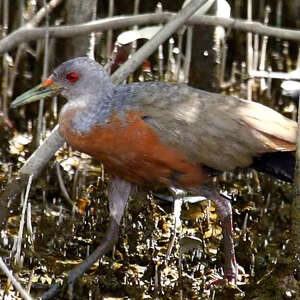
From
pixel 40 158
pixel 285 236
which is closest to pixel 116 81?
pixel 40 158

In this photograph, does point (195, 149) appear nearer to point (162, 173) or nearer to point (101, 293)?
point (162, 173)

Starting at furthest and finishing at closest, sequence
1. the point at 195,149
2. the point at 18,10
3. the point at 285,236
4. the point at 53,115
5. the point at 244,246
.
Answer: the point at 18,10
the point at 53,115
the point at 285,236
the point at 244,246
the point at 195,149

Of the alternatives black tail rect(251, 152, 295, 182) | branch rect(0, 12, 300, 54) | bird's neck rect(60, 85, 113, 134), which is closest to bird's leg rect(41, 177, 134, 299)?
bird's neck rect(60, 85, 113, 134)

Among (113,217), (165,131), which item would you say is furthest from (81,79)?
(113,217)

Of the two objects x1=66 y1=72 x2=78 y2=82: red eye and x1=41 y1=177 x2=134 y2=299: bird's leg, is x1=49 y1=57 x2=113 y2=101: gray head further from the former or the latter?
x1=41 y1=177 x2=134 y2=299: bird's leg

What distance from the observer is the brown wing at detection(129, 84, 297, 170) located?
4.66 m

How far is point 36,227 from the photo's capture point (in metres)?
5.56

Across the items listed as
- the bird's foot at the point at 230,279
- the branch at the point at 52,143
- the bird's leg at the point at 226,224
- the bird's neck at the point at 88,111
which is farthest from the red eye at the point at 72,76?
the bird's foot at the point at 230,279

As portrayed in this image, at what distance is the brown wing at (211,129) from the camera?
4.66 metres

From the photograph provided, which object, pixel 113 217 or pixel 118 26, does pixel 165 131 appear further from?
pixel 118 26

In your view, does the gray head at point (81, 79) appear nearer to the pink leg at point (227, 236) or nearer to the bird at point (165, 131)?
the bird at point (165, 131)

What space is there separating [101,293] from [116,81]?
133 cm

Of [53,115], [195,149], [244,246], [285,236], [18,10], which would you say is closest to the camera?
[195,149]

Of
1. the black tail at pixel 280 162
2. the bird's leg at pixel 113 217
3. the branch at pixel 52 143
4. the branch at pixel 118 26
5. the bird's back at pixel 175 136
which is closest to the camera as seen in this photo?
the bird's back at pixel 175 136
